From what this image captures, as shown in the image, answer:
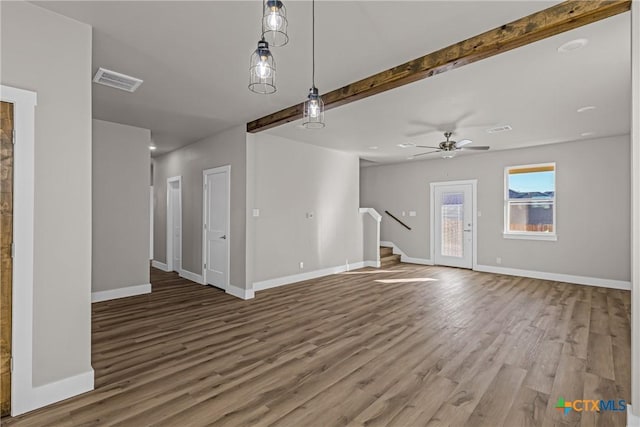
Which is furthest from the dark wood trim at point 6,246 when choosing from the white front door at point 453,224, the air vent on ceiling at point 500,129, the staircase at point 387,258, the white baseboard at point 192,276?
the white front door at point 453,224

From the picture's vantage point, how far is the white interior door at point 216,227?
563 centimetres

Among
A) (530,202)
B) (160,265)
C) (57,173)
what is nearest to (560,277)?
(530,202)

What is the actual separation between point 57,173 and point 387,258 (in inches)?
290

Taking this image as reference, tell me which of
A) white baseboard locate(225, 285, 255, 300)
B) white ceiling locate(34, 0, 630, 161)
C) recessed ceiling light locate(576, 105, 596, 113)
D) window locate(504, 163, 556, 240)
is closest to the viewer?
white ceiling locate(34, 0, 630, 161)

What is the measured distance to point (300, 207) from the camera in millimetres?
6406

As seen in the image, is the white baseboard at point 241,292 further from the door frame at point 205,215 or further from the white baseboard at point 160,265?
the white baseboard at point 160,265

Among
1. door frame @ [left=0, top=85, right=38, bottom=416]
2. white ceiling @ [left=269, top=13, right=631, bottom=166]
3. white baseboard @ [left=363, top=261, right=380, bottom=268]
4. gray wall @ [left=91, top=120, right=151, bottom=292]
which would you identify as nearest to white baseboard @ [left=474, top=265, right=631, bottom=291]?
white baseboard @ [left=363, top=261, right=380, bottom=268]

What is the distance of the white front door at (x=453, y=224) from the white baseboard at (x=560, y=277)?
1.67ft

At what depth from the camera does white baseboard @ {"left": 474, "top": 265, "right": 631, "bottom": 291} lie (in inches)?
230

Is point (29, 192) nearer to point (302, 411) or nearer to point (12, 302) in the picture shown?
point (12, 302)

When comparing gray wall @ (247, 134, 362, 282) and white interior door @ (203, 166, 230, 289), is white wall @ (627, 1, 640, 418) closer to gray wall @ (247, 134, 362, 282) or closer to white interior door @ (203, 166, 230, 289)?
gray wall @ (247, 134, 362, 282)

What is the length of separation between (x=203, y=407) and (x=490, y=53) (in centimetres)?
351

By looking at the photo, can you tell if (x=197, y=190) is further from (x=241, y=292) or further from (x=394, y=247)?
(x=394, y=247)

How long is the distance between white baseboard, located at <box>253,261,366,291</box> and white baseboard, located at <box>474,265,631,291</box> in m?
3.04
